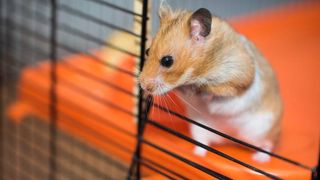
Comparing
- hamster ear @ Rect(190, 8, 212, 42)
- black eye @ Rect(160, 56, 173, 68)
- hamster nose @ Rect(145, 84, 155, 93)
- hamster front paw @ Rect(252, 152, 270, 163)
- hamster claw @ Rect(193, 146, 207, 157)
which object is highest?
hamster ear @ Rect(190, 8, 212, 42)

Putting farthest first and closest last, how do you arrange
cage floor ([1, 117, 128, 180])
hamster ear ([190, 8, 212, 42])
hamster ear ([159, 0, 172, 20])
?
cage floor ([1, 117, 128, 180])
hamster ear ([159, 0, 172, 20])
hamster ear ([190, 8, 212, 42])

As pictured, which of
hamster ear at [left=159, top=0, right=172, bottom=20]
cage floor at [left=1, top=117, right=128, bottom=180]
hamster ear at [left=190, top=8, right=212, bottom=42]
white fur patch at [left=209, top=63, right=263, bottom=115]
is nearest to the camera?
hamster ear at [left=190, top=8, right=212, bottom=42]

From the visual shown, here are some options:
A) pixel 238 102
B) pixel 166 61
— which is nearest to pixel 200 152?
pixel 238 102

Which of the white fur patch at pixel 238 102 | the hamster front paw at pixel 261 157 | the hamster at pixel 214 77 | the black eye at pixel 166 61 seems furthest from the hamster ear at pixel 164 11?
the hamster front paw at pixel 261 157

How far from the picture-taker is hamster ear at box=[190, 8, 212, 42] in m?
1.07

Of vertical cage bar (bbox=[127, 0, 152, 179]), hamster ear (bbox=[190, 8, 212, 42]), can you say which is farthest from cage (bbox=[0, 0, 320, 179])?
hamster ear (bbox=[190, 8, 212, 42])

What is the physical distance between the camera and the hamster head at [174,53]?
1111mm

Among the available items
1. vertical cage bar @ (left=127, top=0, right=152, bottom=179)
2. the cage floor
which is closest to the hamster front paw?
vertical cage bar @ (left=127, top=0, right=152, bottom=179)

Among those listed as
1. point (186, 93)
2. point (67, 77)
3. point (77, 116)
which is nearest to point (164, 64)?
point (186, 93)

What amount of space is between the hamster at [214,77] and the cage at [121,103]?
0.16 ft

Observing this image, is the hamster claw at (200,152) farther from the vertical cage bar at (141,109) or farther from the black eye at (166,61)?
the black eye at (166,61)

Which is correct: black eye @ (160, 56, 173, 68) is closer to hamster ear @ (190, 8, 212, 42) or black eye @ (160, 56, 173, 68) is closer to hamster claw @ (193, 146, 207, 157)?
hamster ear @ (190, 8, 212, 42)

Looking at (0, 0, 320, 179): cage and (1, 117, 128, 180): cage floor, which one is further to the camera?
(1, 117, 128, 180): cage floor

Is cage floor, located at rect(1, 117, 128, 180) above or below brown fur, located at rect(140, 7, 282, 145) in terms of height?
above
